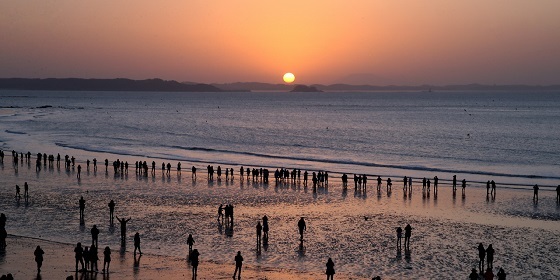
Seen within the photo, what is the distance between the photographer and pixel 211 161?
60.1 meters

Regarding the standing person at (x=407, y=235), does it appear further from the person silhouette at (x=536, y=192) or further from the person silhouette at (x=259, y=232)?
the person silhouette at (x=536, y=192)

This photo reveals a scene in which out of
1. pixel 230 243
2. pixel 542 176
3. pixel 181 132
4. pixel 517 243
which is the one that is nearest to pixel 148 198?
pixel 230 243

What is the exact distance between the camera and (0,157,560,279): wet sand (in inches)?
895

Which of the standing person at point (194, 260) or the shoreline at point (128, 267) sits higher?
the standing person at point (194, 260)

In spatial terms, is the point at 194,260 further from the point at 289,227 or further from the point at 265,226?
the point at 289,227

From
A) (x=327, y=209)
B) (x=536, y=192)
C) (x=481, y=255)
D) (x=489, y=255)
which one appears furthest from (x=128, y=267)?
(x=536, y=192)

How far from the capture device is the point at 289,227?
1152 inches

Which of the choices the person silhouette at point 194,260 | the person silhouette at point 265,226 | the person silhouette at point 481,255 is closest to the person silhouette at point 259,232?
the person silhouette at point 265,226

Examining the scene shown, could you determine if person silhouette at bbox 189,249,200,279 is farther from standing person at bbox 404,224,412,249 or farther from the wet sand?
standing person at bbox 404,224,412,249

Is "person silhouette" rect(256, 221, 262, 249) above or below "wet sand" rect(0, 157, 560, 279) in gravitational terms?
above

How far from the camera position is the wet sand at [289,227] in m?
22.7

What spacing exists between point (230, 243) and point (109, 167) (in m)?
29.3

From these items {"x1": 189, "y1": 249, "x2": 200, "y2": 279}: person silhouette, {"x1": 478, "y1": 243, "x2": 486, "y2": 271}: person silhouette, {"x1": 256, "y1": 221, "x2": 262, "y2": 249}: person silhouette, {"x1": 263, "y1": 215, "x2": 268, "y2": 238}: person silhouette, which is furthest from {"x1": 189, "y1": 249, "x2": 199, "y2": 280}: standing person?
{"x1": 478, "y1": 243, "x2": 486, "y2": 271}: person silhouette

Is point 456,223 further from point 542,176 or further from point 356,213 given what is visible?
point 542,176
